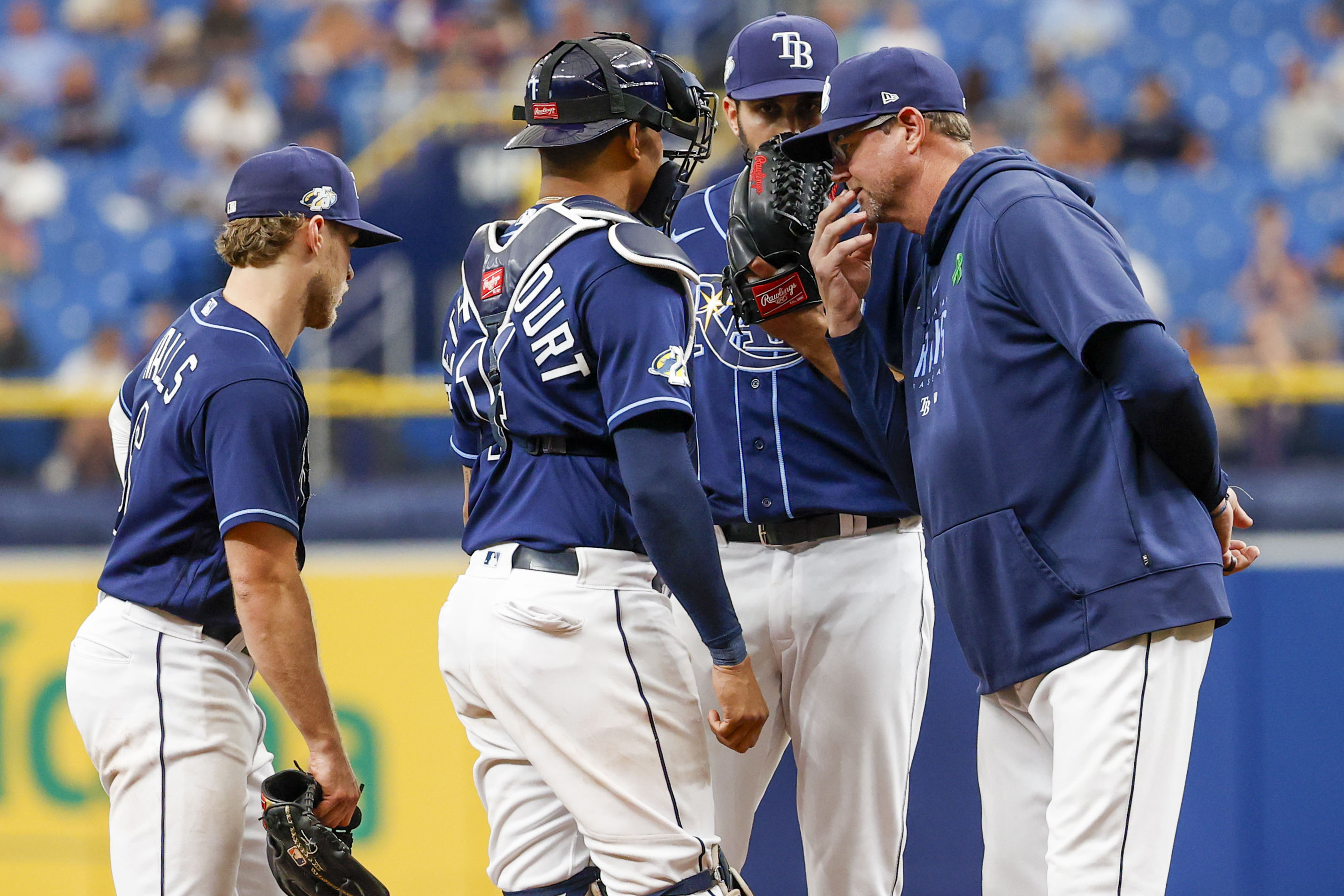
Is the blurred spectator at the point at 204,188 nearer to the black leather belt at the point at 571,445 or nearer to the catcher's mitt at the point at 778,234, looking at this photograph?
the catcher's mitt at the point at 778,234

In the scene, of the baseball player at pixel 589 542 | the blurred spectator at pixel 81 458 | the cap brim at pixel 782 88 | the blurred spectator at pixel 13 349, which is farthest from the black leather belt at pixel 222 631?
the blurred spectator at pixel 13 349

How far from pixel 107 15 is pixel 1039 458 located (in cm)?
985

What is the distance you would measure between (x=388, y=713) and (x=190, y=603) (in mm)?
1343

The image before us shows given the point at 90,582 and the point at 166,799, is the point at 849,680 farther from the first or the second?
the point at 90,582

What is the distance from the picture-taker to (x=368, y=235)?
329cm

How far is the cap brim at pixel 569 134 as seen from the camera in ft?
9.00

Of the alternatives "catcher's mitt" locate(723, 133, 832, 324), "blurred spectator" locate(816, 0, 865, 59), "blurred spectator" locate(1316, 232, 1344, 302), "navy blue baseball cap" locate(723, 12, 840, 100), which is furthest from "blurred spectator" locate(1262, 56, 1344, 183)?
"catcher's mitt" locate(723, 133, 832, 324)

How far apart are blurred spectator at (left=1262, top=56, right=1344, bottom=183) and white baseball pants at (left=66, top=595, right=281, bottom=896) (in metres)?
8.15

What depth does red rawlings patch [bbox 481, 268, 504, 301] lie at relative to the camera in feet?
8.91

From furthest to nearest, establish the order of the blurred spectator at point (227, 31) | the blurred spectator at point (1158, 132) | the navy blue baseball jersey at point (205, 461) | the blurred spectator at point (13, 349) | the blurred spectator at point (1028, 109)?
the blurred spectator at point (227, 31) < the blurred spectator at point (1158, 132) < the blurred spectator at point (1028, 109) < the blurred spectator at point (13, 349) < the navy blue baseball jersey at point (205, 461)

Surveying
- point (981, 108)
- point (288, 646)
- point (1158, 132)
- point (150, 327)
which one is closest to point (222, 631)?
point (288, 646)

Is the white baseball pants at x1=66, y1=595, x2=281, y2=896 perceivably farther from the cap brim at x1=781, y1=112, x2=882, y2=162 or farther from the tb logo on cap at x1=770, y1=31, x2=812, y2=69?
the tb logo on cap at x1=770, y1=31, x2=812, y2=69

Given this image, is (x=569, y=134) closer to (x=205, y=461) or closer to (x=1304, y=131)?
(x=205, y=461)

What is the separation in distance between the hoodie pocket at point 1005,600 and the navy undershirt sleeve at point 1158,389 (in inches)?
11.4
